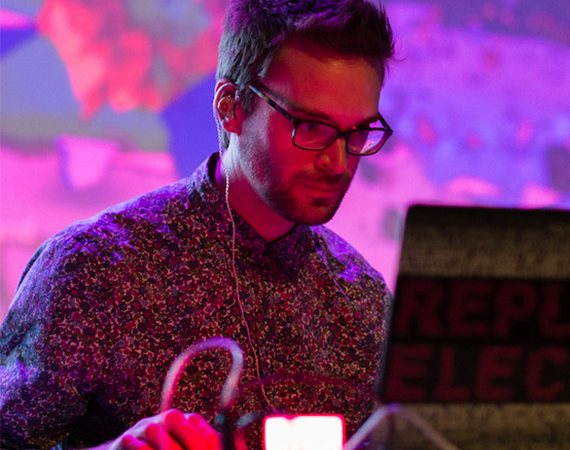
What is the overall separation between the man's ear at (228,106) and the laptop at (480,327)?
788 mm

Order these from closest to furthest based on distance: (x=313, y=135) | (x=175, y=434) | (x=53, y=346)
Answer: (x=175, y=434) < (x=53, y=346) < (x=313, y=135)

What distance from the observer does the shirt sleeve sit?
991 millimetres

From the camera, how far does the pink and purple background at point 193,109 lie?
1.99 m

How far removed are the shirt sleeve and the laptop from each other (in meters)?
0.64

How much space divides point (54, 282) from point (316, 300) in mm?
470

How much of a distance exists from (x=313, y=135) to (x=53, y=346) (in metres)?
0.52

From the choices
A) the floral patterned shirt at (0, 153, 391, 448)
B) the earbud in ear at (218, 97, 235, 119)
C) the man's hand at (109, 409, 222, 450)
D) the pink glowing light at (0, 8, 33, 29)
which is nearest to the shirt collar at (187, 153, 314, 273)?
the floral patterned shirt at (0, 153, 391, 448)

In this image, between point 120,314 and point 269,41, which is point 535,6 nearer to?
point 269,41

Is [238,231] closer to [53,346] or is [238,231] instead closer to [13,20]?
[53,346]

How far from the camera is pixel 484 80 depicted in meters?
2.47

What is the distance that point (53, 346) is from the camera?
39.5 inches

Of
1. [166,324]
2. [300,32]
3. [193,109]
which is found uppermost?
[300,32]

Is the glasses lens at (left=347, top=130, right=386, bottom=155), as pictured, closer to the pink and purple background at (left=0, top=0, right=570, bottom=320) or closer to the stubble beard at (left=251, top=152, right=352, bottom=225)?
the stubble beard at (left=251, top=152, right=352, bottom=225)

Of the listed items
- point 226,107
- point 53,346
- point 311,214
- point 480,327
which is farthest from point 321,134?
point 480,327
